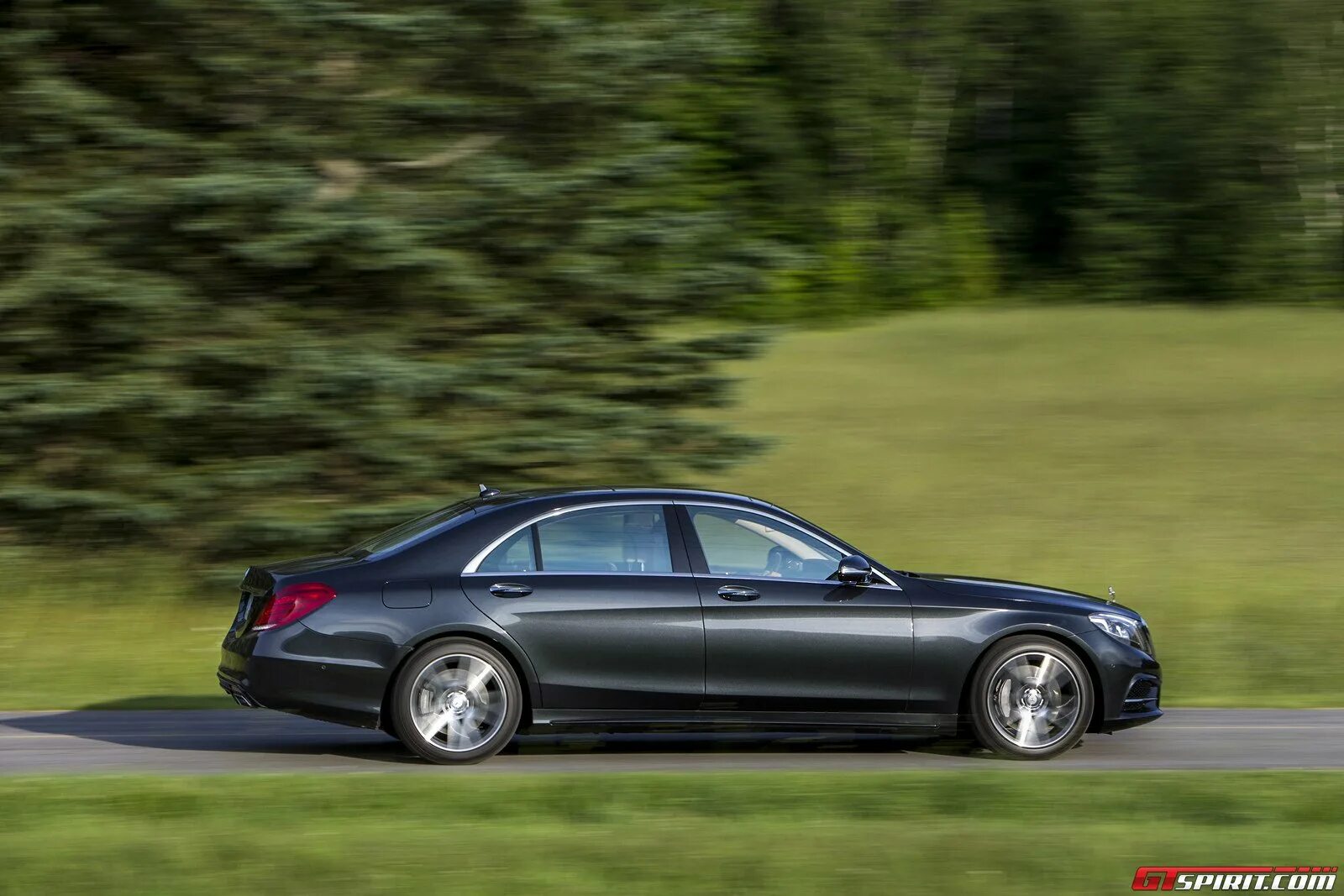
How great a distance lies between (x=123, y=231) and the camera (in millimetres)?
15055

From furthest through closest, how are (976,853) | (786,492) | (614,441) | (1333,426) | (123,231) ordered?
(1333,426)
(786,492)
(614,441)
(123,231)
(976,853)

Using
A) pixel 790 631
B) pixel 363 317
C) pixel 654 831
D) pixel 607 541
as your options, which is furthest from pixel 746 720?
pixel 363 317

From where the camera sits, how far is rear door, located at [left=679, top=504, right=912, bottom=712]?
8.62 meters

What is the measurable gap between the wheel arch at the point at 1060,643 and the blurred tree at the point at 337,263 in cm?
747

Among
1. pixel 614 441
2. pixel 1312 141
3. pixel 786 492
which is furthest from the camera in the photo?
pixel 1312 141

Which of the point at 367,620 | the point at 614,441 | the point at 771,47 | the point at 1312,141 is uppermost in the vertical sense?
the point at 771,47

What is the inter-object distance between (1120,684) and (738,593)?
2064mm

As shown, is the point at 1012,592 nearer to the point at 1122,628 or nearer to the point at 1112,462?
the point at 1122,628


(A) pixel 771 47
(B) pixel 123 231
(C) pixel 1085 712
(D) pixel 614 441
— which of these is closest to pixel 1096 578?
(D) pixel 614 441

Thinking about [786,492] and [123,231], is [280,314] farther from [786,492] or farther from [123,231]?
[786,492]

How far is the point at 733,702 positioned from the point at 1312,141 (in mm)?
28274

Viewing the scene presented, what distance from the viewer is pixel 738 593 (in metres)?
8.70

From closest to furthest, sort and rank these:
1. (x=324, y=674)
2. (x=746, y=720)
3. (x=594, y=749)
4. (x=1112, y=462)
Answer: (x=324, y=674) → (x=746, y=720) → (x=594, y=749) → (x=1112, y=462)

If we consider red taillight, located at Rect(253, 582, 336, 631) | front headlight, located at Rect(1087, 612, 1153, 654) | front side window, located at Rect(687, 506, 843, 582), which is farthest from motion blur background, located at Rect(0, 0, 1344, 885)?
front side window, located at Rect(687, 506, 843, 582)
